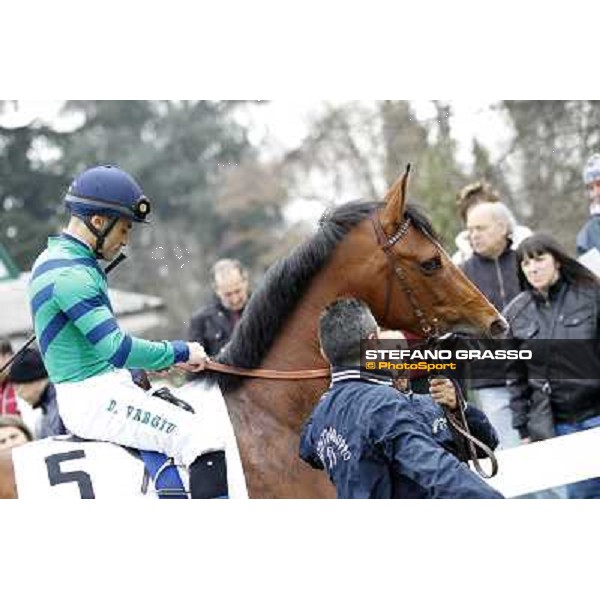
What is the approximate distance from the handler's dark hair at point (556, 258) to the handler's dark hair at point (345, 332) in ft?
5.84

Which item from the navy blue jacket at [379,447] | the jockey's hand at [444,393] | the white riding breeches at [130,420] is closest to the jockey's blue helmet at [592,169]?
the jockey's hand at [444,393]

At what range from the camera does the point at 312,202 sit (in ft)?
23.0

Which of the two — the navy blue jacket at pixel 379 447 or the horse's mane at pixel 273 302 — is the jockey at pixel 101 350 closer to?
the horse's mane at pixel 273 302

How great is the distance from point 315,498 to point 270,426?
0.34 m

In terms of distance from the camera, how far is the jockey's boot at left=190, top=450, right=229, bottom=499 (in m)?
4.02

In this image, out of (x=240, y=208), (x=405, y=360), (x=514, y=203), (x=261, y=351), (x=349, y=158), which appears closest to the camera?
(x=261, y=351)

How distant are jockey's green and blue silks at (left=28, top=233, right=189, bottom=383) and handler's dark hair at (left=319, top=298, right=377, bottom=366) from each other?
2.13 feet

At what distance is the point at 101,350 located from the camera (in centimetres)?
394

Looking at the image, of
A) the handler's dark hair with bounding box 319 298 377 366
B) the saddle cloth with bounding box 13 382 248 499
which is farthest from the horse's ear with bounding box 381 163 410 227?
the saddle cloth with bounding box 13 382 248 499

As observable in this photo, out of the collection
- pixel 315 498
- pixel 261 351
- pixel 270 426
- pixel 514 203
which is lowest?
pixel 315 498

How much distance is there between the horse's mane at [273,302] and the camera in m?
4.38
